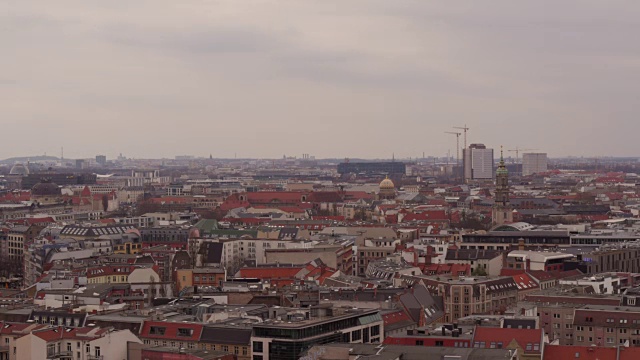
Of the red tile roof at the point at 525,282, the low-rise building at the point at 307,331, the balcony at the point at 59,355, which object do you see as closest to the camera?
the low-rise building at the point at 307,331

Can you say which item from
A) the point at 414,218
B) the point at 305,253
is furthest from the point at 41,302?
the point at 414,218

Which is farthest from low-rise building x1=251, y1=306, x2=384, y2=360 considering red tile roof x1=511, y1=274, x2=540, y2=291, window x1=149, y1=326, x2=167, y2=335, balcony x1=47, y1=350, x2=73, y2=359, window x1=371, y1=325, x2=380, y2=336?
red tile roof x1=511, y1=274, x2=540, y2=291

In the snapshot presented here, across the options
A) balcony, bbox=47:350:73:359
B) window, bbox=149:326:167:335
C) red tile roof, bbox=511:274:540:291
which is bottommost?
red tile roof, bbox=511:274:540:291

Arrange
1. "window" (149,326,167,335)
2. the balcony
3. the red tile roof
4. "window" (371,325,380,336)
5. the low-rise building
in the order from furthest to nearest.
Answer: the red tile roof → "window" (371,325,380,336) → "window" (149,326,167,335) → the balcony → the low-rise building

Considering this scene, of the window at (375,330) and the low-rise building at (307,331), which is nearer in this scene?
the low-rise building at (307,331)

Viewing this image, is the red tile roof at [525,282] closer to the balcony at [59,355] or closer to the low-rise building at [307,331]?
the low-rise building at [307,331]

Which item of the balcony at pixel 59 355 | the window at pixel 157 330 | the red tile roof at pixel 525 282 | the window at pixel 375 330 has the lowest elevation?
the red tile roof at pixel 525 282

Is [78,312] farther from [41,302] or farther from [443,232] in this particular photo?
[443,232]

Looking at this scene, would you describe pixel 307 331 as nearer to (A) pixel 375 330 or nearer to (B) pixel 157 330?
(A) pixel 375 330

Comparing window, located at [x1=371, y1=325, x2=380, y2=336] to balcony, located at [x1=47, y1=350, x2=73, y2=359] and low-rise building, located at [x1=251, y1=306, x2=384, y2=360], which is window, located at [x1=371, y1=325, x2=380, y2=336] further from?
balcony, located at [x1=47, y1=350, x2=73, y2=359]

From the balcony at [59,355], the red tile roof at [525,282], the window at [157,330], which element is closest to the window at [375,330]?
the window at [157,330]

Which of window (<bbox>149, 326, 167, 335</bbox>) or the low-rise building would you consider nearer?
the low-rise building

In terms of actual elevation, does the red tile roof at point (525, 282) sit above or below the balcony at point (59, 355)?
below
